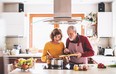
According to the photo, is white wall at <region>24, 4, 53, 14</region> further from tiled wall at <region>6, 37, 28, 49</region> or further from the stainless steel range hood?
the stainless steel range hood

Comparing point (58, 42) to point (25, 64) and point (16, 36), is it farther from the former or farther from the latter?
point (16, 36)

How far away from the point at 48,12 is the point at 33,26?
24.5 inches

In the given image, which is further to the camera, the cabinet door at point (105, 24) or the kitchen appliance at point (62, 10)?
the cabinet door at point (105, 24)

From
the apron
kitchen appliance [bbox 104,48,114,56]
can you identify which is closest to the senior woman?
the apron

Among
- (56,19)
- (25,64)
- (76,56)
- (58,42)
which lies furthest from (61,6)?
(25,64)

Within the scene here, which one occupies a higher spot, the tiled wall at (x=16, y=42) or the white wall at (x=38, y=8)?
the white wall at (x=38, y=8)

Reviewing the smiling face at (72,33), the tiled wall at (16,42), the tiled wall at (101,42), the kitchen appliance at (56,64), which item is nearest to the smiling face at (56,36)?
the smiling face at (72,33)

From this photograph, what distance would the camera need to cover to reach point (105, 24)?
5.11 m

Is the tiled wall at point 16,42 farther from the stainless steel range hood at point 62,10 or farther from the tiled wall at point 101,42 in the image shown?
the stainless steel range hood at point 62,10

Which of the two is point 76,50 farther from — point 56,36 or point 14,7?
point 14,7

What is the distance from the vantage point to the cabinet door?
16.7 ft

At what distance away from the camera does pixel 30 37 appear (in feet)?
18.9

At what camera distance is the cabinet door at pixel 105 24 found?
201 inches

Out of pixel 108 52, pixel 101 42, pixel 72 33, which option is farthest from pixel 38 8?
pixel 72 33
